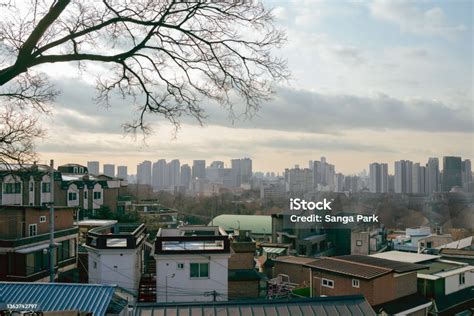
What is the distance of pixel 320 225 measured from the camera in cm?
2592

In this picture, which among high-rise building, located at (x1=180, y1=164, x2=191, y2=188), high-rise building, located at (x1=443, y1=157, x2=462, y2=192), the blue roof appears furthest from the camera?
high-rise building, located at (x1=180, y1=164, x2=191, y2=188)

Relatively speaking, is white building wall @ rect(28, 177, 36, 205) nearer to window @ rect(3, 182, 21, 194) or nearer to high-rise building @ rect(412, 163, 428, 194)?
window @ rect(3, 182, 21, 194)

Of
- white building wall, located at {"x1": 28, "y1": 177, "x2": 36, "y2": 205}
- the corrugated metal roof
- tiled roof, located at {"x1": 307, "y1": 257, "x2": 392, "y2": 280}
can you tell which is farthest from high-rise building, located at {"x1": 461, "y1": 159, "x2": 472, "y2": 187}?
the corrugated metal roof

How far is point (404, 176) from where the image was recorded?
45094mm

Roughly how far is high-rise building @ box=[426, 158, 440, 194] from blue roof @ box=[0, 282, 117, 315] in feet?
138

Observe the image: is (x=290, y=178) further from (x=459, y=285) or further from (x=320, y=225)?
(x=459, y=285)

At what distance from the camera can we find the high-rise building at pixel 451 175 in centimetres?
4322

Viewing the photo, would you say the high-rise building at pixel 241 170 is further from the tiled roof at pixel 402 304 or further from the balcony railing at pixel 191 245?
the tiled roof at pixel 402 304

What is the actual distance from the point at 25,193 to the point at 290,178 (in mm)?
32981

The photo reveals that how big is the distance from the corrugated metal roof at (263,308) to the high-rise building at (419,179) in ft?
139

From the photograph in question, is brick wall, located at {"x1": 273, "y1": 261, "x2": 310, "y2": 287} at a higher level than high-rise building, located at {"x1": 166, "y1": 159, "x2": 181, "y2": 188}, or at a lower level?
lower

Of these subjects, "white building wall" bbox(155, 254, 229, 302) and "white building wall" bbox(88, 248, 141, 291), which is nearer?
"white building wall" bbox(155, 254, 229, 302)

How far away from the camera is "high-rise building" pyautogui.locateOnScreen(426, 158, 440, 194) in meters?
44.5

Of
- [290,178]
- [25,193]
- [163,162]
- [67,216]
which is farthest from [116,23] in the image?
[163,162]
